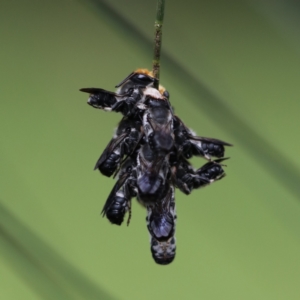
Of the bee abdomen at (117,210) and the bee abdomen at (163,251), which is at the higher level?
the bee abdomen at (117,210)

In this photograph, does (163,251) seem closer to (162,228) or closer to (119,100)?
(162,228)

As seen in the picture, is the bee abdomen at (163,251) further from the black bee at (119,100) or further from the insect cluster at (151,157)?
the black bee at (119,100)

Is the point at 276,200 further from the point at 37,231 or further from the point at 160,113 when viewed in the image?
the point at 160,113

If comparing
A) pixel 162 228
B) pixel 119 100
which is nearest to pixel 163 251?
pixel 162 228

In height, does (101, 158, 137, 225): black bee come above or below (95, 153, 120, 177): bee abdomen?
below

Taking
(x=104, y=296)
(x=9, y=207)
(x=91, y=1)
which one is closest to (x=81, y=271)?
(x=104, y=296)

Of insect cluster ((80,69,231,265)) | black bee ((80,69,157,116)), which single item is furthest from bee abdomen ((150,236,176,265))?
black bee ((80,69,157,116))

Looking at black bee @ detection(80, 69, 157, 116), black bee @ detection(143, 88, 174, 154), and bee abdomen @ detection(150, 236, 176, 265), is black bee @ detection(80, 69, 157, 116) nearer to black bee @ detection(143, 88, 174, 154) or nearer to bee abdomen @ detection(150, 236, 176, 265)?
black bee @ detection(143, 88, 174, 154)

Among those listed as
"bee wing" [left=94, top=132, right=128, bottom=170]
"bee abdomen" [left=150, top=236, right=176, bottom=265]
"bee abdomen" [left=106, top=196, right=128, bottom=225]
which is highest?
"bee wing" [left=94, top=132, right=128, bottom=170]

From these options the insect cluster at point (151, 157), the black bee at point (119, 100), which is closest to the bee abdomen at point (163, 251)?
the insect cluster at point (151, 157)
